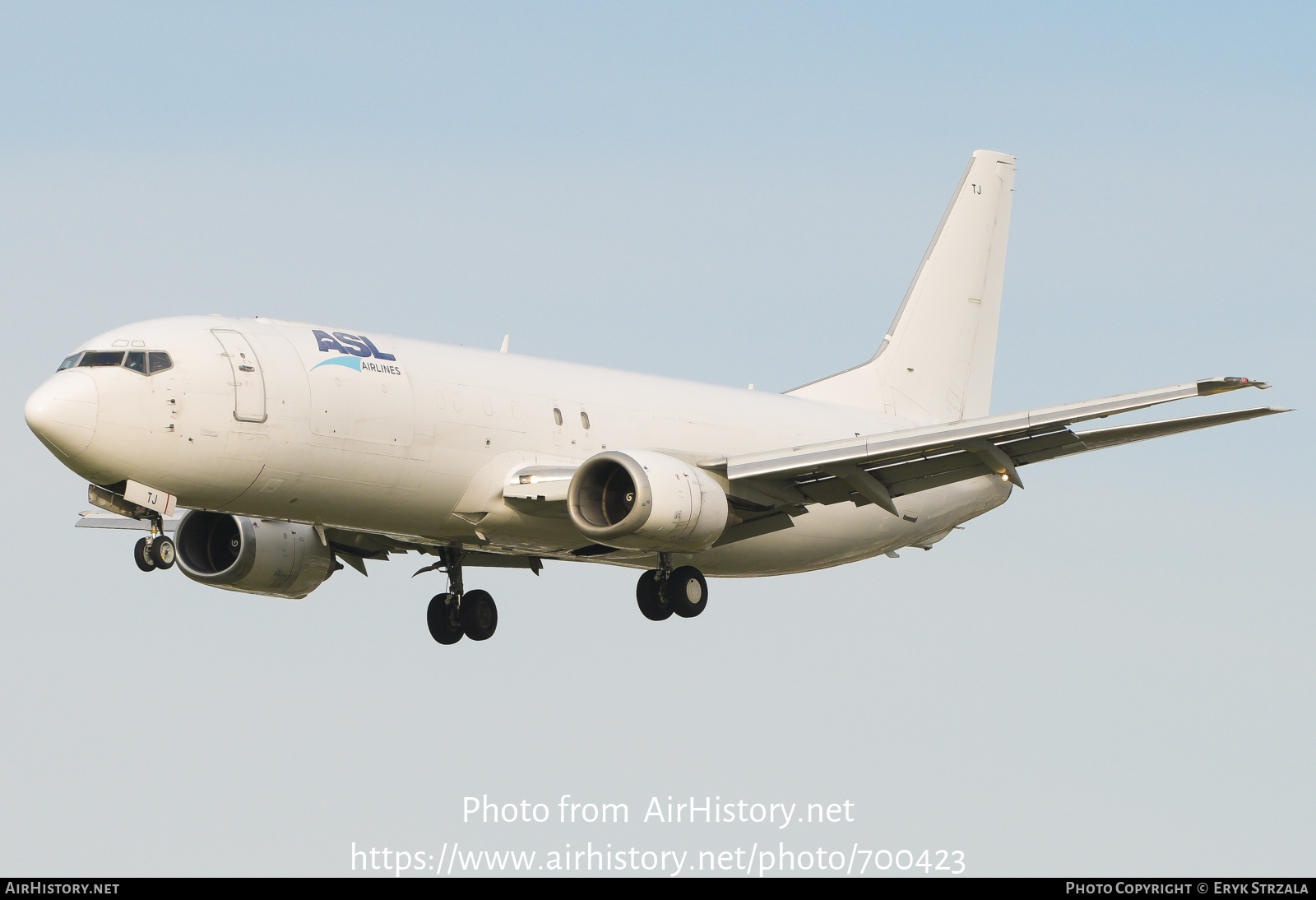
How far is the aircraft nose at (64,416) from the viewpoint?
2558 centimetres

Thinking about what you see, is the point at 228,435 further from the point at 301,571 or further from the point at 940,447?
the point at 940,447

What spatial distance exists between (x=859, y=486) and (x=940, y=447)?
1.96 m

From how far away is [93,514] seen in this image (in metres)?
35.2

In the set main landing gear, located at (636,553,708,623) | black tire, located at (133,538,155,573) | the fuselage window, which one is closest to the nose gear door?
the fuselage window

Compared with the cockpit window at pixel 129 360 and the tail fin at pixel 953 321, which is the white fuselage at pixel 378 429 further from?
the tail fin at pixel 953 321

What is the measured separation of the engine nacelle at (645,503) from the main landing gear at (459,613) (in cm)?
610

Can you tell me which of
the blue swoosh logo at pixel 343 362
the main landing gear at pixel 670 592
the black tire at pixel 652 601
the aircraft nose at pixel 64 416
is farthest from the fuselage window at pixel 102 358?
the black tire at pixel 652 601

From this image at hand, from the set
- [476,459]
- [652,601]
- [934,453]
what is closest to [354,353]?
[476,459]

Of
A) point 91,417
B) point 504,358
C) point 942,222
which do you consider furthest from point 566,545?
point 942,222

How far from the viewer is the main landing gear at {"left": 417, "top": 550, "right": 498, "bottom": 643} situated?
35.2m

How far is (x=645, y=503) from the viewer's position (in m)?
29.2

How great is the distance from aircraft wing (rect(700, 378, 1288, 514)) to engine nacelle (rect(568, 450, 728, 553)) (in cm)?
119

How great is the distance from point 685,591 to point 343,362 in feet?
27.8

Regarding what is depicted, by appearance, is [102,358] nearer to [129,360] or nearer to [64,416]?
[129,360]
